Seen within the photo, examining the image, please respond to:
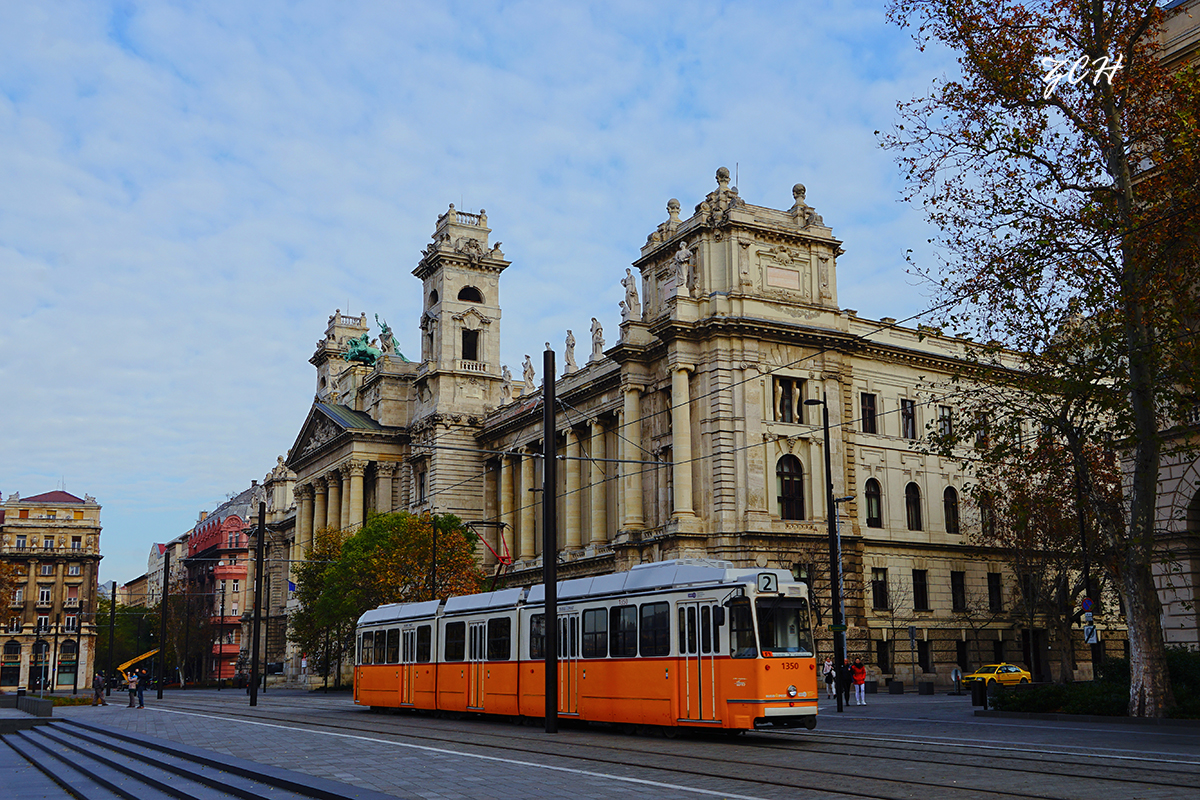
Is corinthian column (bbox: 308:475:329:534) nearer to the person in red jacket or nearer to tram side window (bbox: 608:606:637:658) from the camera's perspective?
the person in red jacket

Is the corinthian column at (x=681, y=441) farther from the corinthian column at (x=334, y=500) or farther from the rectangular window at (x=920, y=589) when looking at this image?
the corinthian column at (x=334, y=500)

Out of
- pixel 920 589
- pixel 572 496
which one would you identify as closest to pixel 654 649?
pixel 920 589

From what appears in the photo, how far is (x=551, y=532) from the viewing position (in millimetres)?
25750

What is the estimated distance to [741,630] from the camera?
876 inches

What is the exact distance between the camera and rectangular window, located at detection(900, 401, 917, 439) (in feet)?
191

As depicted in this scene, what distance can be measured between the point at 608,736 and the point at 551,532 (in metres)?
4.61

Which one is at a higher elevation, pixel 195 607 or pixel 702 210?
pixel 702 210

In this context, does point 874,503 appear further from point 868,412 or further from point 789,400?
point 789,400

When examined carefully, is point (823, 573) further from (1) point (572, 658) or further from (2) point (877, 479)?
(1) point (572, 658)

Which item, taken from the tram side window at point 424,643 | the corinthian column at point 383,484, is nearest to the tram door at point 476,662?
the tram side window at point 424,643

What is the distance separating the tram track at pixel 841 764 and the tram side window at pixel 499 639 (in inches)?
160

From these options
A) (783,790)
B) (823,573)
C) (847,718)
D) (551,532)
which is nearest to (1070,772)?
(783,790)

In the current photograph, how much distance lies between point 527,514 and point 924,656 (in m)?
25.8

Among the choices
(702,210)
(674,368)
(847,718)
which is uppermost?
(702,210)
